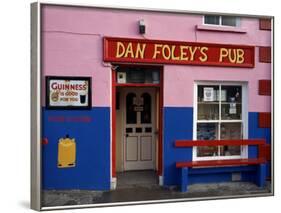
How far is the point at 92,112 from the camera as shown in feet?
18.7

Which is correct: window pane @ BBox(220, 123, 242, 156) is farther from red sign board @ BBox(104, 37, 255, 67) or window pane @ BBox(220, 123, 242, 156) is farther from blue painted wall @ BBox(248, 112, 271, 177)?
red sign board @ BBox(104, 37, 255, 67)

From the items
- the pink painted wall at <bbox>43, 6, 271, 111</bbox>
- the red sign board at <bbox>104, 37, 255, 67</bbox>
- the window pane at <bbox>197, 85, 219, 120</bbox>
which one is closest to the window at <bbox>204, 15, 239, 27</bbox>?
the pink painted wall at <bbox>43, 6, 271, 111</bbox>

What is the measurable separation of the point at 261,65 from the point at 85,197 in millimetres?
3600

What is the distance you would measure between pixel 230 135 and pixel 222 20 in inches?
76.0

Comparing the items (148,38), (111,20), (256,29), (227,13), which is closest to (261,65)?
(256,29)

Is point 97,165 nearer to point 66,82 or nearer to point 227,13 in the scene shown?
point 66,82

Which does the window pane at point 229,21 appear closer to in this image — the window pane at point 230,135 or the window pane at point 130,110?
the window pane at point 230,135

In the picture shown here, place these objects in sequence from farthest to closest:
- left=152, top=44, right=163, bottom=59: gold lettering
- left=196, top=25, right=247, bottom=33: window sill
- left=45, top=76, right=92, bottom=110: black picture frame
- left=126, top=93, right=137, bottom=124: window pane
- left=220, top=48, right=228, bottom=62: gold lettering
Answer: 1. left=126, top=93, right=137, bottom=124: window pane
2. left=220, top=48, right=228, bottom=62: gold lettering
3. left=196, top=25, right=247, bottom=33: window sill
4. left=152, top=44, right=163, bottom=59: gold lettering
5. left=45, top=76, right=92, bottom=110: black picture frame

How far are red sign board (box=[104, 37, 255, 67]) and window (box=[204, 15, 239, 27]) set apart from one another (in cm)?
36

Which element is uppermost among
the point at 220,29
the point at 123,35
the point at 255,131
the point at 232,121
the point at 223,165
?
the point at 220,29

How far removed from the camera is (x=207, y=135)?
20.9 feet

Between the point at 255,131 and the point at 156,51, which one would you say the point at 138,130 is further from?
the point at 255,131

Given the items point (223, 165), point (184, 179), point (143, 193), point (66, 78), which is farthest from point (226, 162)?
point (66, 78)

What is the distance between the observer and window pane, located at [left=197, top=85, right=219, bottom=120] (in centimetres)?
634
